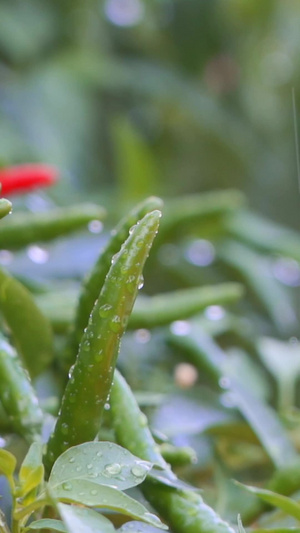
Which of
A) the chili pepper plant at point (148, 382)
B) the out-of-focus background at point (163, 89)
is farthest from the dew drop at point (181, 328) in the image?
the out-of-focus background at point (163, 89)

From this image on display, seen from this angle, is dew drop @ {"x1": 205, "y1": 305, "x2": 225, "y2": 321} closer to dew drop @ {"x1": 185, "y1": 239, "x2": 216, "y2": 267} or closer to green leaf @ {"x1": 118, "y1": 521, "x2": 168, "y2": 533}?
dew drop @ {"x1": 185, "y1": 239, "x2": 216, "y2": 267}

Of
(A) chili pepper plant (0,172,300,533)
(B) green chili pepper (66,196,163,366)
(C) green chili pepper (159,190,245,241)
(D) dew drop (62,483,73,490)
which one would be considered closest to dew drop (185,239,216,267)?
(A) chili pepper plant (0,172,300,533)

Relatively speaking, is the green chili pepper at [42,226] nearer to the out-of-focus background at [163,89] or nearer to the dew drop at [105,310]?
the dew drop at [105,310]

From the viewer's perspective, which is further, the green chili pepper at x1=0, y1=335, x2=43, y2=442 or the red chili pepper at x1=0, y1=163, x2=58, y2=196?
the red chili pepper at x1=0, y1=163, x2=58, y2=196

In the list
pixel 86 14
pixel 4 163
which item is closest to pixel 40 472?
pixel 4 163

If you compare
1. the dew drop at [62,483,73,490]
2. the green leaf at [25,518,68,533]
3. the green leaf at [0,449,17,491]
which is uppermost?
the green leaf at [0,449,17,491]

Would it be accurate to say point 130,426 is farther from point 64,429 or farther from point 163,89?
point 163,89
